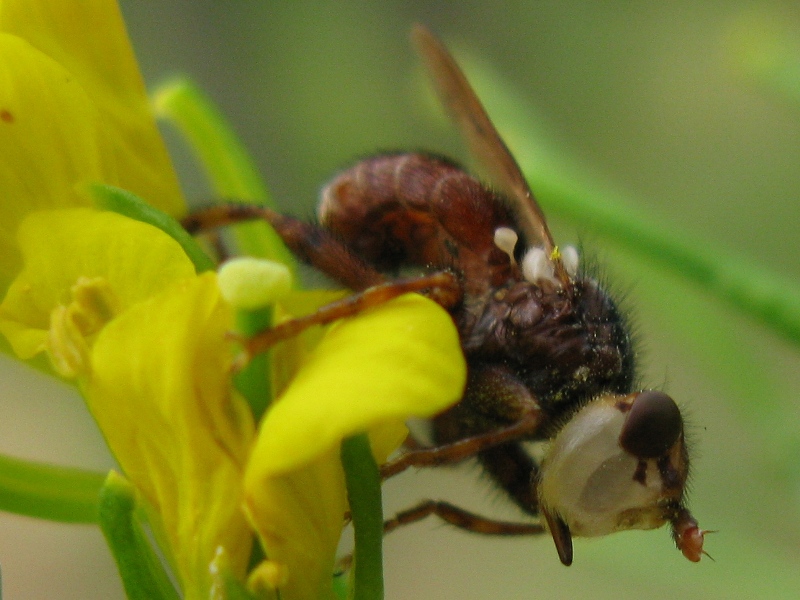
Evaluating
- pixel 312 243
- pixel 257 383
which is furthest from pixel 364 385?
pixel 312 243

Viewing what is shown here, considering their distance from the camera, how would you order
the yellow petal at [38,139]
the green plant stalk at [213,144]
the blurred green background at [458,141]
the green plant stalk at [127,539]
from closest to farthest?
the green plant stalk at [127,539], the yellow petal at [38,139], the green plant stalk at [213,144], the blurred green background at [458,141]

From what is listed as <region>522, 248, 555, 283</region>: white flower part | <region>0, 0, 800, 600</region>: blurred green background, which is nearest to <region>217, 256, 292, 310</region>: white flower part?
<region>522, 248, 555, 283</region>: white flower part

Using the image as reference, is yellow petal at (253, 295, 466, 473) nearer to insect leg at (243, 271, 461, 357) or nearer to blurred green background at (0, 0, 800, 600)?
insect leg at (243, 271, 461, 357)

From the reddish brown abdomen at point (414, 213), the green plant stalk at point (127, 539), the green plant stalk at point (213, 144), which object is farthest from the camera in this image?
the green plant stalk at point (213, 144)

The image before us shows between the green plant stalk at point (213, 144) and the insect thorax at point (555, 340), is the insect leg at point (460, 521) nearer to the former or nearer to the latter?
the insect thorax at point (555, 340)

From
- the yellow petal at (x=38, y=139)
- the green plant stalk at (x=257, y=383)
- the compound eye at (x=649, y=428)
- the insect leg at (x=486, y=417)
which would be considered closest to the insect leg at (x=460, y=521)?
the insect leg at (x=486, y=417)

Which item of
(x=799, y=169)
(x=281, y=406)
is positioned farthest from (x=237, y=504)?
(x=799, y=169)

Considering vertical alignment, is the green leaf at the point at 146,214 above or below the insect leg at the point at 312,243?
above
